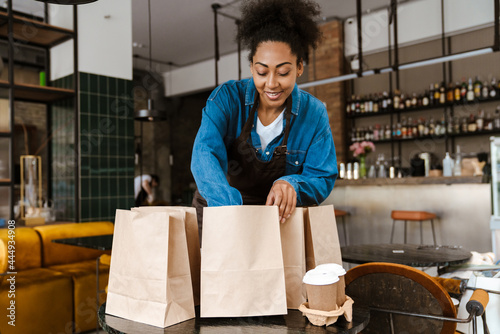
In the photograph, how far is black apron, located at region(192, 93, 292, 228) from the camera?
1.30 m

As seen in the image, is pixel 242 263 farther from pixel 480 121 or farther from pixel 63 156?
pixel 480 121

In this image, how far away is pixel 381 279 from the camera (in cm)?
147

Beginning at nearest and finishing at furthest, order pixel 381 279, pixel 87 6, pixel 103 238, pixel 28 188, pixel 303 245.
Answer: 1. pixel 303 245
2. pixel 381 279
3. pixel 103 238
4. pixel 28 188
5. pixel 87 6

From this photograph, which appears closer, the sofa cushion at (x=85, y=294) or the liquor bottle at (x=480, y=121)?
the sofa cushion at (x=85, y=294)

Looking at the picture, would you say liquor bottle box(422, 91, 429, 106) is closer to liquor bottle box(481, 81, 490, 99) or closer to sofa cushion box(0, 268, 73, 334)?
liquor bottle box(481, 81, 490, 99)

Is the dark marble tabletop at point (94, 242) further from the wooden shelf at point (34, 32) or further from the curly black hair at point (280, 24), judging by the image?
the wooden shelf at point (34, 32)

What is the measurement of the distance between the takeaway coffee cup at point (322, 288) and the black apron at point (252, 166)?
0.48 metres

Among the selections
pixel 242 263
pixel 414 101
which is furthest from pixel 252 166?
pixel 414 101

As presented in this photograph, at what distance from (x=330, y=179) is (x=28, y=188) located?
3.37 m

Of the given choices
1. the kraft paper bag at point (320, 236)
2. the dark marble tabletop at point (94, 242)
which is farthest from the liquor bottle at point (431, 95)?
the kraft paper bag at point (320, 236)

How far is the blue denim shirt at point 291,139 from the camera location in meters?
1.17

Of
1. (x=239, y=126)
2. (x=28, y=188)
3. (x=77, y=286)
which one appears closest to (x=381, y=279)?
(x=239, y=126)

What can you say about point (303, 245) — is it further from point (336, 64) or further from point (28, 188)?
point (336, 64)

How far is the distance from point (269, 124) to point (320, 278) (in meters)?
0.57
